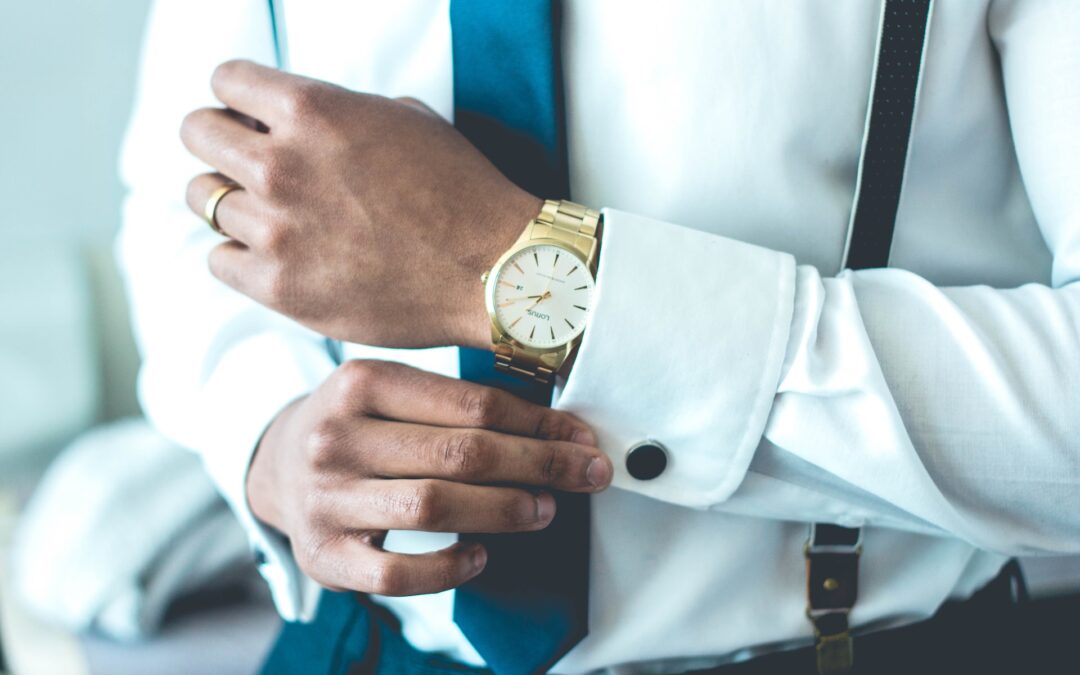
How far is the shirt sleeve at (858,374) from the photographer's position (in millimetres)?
603

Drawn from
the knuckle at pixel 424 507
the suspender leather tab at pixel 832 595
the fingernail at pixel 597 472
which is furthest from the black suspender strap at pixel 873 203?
the knuckle at pixel 424 507

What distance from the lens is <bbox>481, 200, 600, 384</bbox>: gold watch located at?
61 centimetres

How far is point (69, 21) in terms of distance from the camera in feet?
5.93

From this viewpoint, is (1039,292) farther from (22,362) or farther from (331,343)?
(22,362)

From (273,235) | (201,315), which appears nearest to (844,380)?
(273,235)

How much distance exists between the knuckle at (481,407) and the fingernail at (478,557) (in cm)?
10

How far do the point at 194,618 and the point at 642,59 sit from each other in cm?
127

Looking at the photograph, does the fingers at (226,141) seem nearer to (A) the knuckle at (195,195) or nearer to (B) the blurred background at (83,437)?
(A) the knuckle at (195,195)

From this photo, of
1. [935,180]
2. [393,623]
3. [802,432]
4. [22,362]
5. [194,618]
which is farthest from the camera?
[22,362]

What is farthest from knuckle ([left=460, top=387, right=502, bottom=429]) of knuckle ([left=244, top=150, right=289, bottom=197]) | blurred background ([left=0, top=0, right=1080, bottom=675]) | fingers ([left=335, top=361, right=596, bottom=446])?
blurred background ([left=0, top=0, right=1080, bottom=675])

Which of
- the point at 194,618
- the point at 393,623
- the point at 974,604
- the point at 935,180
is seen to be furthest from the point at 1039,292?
the point at 194,618

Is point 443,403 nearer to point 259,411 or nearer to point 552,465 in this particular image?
point 552,465

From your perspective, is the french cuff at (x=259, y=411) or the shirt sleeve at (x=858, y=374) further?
the french cuff at (x=259, y=411)

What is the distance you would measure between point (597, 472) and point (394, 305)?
0.65 feet
